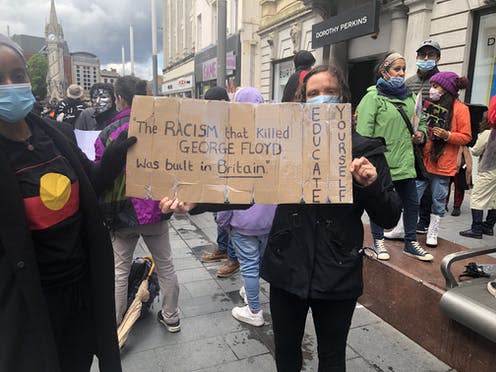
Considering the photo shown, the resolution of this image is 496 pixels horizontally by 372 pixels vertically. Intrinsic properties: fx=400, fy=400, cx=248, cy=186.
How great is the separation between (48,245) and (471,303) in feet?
8.17

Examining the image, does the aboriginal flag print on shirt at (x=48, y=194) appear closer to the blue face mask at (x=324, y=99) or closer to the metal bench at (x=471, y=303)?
the blue face mask at (x=324, y=99)

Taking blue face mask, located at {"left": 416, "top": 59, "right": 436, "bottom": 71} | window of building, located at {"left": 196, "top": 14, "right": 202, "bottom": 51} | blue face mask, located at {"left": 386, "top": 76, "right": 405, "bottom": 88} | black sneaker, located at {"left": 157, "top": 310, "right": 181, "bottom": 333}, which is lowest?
black sneaker, located at {"left": 157, "top": 310, "right": 181, "bottom": 333}

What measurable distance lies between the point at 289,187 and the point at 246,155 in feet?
0.78

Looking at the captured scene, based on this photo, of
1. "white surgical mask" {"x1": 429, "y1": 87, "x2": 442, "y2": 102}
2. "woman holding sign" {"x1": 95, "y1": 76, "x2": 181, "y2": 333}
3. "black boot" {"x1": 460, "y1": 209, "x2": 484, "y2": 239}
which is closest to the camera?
"woman holding sign" {"x1": 95, "y1": 76, "x2": 181, "y2": 333}

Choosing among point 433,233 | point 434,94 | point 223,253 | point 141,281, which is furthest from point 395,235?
point 141,281

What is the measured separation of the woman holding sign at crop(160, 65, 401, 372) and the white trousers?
133 centimetres

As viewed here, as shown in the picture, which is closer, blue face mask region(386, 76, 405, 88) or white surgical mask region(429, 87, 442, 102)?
blue face mask region(386, 76, 405, 88)

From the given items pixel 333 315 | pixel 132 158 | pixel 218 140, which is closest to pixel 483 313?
pixel 333 315

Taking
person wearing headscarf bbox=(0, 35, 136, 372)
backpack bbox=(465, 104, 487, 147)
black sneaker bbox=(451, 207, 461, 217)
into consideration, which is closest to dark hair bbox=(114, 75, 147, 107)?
person wearing headscarf bbox=(0, 35, 136, 372)

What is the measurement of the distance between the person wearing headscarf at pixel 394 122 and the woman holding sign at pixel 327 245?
173 cm

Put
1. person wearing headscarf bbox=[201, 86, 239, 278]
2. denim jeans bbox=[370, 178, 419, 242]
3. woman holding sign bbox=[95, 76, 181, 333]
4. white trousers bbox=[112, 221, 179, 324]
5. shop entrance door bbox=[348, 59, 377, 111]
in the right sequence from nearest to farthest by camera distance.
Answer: woman holding sign bbox=[95, 76, 181, 333], white trousers bbox=[112, 221, 179, 324], denim jeans bbox=[370, 178, 419, 242], person wearing headscarf bbox=[201, 86, 239, 278], shop entrance door bbox=[348, 59, 377, 111]

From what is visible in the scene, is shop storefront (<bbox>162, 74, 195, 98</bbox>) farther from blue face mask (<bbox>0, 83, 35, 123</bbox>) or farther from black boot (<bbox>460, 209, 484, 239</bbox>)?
blue face mask (<bbox>0, 83, 35, 123</bbox>)

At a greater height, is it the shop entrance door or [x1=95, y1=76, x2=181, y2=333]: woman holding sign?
the shop entrance door

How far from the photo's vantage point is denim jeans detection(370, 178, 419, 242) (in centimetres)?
370
